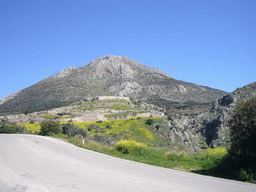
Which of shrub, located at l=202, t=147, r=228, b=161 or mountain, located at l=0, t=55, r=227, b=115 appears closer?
shrub, located at l=202, t=147, r=228, b=161

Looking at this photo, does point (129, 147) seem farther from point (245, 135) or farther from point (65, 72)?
point (65, 72)

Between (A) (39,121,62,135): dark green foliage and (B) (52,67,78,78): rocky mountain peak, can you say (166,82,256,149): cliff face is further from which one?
(B) (52,67,78,78): rocky mountain peak

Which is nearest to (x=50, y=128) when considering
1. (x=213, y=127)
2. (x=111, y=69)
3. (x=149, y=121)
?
(x=149, y=121)

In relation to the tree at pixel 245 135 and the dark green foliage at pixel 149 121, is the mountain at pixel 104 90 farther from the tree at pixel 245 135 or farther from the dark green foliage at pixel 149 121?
the tree at pixel 245 135

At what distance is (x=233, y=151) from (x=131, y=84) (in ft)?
417

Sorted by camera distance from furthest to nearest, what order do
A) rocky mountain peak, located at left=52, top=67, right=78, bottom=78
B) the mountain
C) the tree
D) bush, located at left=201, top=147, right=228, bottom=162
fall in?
rocky mountain peak, located at left=52, top=67, right=78, bottom=78 → the mountain → bush, located at left=201, top=147, right=228, bottom=162 → the tree

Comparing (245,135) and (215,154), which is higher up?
(245,135)

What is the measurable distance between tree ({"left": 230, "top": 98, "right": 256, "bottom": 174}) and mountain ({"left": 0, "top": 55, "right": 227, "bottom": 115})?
93.9m

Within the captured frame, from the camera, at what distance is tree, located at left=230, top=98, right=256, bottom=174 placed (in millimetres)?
7785

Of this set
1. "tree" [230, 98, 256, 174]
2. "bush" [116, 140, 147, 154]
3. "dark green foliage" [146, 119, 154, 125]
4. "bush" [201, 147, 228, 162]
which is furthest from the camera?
"dark green foliage" [146, 119, 154, 125]

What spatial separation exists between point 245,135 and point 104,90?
121m

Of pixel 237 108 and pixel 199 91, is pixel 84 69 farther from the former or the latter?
pixel 237 108

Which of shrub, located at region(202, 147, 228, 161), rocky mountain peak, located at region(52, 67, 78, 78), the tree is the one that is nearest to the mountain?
rocky mountain peak, located at region(52, 67, 78, 78)

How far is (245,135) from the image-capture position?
795 centimetres
